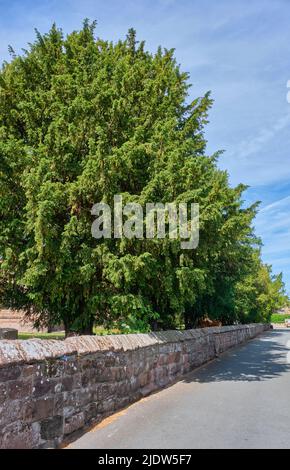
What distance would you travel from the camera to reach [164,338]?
1045 centimetres

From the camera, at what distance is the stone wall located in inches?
185

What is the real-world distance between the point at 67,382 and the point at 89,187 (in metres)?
6.00

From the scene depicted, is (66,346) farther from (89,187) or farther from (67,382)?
(89,187)

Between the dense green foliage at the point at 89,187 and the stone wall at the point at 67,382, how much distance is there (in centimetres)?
211

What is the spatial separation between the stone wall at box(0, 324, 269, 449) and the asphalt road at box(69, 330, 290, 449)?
0.94 feet

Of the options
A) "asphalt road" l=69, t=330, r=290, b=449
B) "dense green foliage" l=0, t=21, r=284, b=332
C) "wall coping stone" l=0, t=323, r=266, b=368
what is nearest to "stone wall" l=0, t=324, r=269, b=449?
"wall coping stone" l=0, t=323, r=266, b=368

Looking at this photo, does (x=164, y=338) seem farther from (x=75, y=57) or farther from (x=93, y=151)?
(x=75, y=57)

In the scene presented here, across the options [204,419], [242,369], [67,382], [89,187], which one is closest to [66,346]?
[67,382]

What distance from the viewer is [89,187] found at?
10.8 meters

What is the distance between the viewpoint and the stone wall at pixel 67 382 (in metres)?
4.71

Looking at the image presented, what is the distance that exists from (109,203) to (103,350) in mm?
4732

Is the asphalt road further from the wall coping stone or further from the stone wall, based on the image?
the wall coping stone

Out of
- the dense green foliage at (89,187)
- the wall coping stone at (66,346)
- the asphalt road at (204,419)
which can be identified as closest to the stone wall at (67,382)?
the wall coping stone at (66,346)

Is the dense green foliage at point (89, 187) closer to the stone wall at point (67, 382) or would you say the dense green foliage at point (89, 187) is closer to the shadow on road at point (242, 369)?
the stone wall at point (67, 382)
